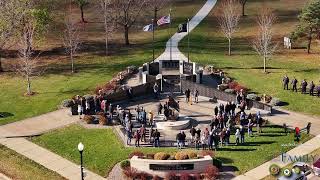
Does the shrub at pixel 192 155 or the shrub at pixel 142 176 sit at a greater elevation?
the shrub at pixel 192 155

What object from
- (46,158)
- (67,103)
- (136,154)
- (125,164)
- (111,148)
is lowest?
(46,158)

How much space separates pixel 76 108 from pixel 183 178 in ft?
47.1

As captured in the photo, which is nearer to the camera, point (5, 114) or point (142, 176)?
point (142, 176)

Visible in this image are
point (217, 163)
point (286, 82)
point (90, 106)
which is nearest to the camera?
point (217, 163)

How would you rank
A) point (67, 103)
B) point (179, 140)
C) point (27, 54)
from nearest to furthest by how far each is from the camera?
point (179, 140) < point (67, 103) < point (27, 54)

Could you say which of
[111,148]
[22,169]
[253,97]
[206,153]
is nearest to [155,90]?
[253,97]

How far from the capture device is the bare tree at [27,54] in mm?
48625

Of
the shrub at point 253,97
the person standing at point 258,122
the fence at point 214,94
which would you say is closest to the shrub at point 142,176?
the person standing at point 258,122

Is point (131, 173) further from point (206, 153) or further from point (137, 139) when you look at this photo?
point (206, 153)

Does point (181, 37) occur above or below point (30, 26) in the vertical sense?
below

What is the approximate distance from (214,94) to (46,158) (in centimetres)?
1636

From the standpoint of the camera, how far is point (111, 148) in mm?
37031

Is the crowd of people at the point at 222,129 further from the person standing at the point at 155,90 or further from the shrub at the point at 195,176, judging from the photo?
the person standing at the point at 155,90

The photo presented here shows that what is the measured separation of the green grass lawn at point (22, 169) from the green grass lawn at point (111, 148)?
2.22m
